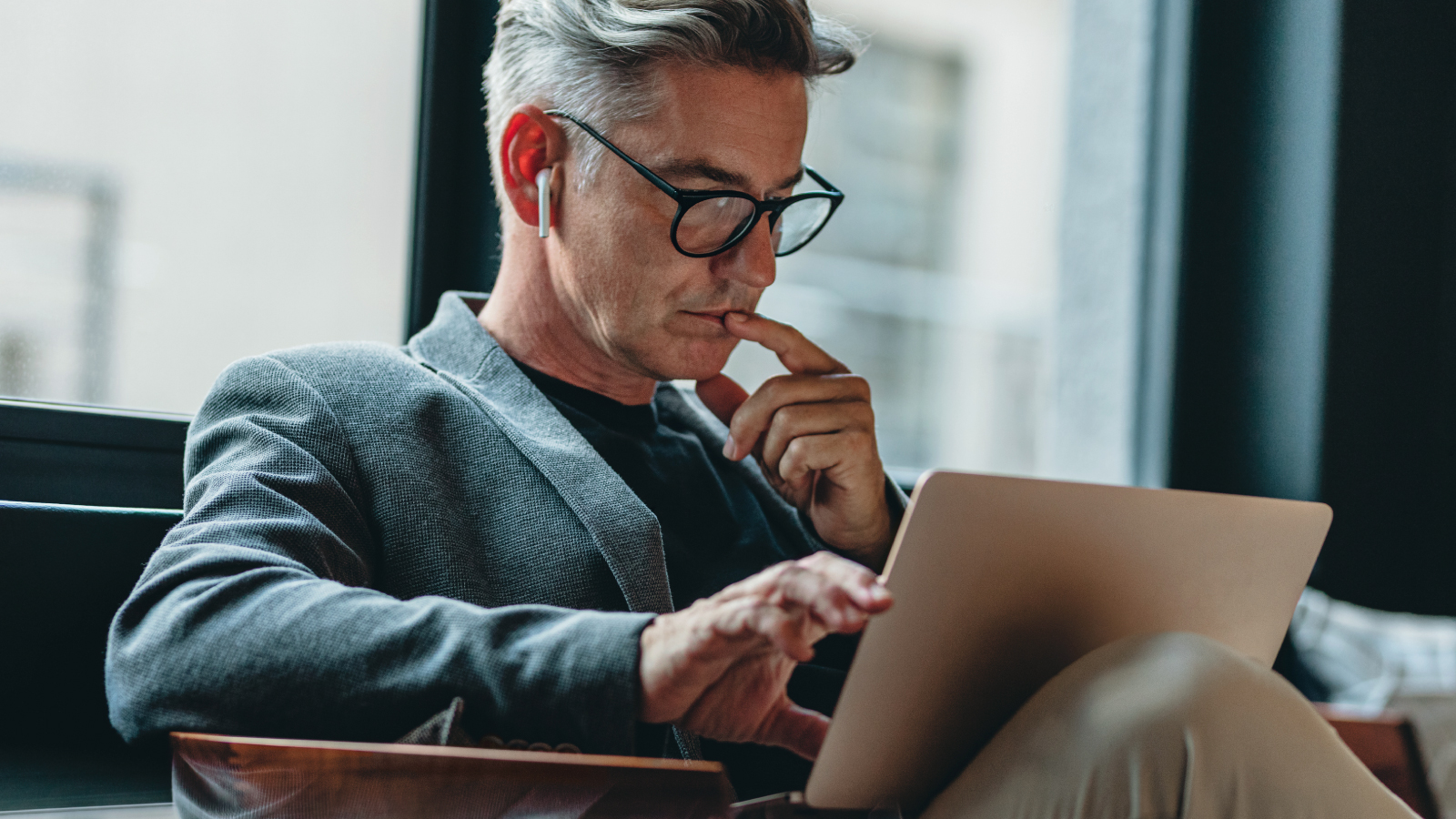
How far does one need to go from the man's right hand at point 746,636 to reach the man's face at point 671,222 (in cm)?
47

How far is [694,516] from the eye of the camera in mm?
1215

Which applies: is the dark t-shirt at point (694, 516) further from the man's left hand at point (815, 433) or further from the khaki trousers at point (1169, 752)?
the khaki trousers at point (1169, 752)

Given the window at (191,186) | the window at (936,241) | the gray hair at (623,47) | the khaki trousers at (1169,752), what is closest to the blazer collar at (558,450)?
the gray hair at (623,47)

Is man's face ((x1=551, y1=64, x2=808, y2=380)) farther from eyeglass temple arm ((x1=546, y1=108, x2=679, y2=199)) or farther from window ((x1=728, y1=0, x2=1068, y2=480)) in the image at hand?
window ((x1=728, y1=0, x2=1068, y2=480))

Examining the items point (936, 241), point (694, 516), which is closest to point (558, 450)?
point (694, 516)

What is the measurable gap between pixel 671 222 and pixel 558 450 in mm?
267

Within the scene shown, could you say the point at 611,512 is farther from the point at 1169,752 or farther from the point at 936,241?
the point at 936,241

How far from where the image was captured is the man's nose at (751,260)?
110 cm

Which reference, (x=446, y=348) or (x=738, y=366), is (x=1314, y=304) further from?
(x=446, y=348)

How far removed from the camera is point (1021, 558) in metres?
0.74

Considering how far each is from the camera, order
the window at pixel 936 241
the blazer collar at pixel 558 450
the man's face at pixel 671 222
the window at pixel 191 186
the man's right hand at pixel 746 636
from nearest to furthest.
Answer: the man's right hand at pixel 746 636, the blazer collar at pixel 558 450, the man's face at pixel 671 222, the window at pixel 191 186, the window at pixel 936 241

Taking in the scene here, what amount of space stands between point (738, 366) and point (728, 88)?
3.08ft

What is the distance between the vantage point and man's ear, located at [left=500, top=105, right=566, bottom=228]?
115 centimetres

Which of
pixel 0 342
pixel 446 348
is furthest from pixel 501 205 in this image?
pixel 0 342
